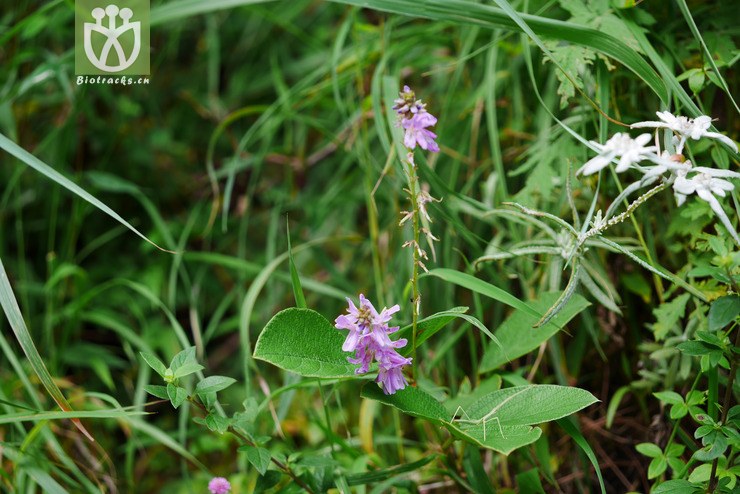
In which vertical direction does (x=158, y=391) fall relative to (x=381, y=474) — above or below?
above

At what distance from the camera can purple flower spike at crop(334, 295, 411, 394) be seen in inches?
31.4

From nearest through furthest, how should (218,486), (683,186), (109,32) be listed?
(683,186), (218,486), (109,32)

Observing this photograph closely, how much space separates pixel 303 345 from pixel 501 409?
28 cm

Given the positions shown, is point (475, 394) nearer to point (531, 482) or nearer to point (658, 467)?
point (531, 482)

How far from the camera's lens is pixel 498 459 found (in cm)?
125

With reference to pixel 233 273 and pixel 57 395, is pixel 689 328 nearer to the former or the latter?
pixel 57 395

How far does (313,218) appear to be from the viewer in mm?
1676

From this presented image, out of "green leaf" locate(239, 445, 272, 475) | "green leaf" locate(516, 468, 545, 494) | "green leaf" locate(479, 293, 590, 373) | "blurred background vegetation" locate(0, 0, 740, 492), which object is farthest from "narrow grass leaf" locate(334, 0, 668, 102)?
"green leaf" locate(239, 445, 272, 475)

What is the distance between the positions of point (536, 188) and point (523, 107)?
1.24ft

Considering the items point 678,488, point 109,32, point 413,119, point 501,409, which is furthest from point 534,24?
point 109,32

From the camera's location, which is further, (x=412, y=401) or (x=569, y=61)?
(x=569, y=61)

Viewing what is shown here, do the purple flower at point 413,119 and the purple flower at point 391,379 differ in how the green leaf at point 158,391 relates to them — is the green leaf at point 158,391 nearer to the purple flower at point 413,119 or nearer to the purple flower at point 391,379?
the purple flower at point 391,379

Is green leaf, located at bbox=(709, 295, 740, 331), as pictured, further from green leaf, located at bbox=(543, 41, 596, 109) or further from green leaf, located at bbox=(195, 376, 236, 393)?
green leaf, located at bbox=(195, 376, 236, 393)

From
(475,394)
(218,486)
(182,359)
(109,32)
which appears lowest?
(218,486)
